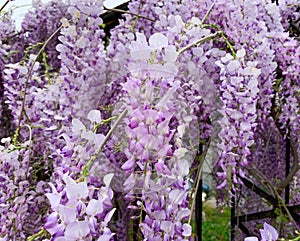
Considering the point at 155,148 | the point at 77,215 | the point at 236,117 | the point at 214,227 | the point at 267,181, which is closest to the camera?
the point at 77,215

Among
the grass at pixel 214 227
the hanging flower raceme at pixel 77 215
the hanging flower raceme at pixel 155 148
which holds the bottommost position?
the grass at pixel 214 227

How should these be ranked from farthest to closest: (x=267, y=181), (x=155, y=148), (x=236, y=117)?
1. (x=267, y=181)
2. (x=236, y=117)
3. (x=155, y=148)

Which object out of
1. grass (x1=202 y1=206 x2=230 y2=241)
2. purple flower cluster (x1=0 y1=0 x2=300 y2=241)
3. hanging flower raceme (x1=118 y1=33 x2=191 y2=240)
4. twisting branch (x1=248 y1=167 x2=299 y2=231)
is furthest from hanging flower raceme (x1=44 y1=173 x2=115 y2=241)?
grass (x1=202 y1=206 x2=230 y2=241)

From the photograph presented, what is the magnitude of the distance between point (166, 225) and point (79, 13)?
0.89 m

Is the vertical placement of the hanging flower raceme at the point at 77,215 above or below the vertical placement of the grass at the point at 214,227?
above

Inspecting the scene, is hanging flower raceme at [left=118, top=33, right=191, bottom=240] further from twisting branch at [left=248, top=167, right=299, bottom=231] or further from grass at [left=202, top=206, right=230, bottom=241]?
grass at [left=202, top=206, right=230, bottom=241]

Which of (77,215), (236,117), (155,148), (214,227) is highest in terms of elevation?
(236,117)

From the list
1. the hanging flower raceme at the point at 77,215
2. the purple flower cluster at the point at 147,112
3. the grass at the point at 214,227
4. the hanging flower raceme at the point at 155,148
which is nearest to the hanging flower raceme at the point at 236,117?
the purple flower cluster at the point at 147,112

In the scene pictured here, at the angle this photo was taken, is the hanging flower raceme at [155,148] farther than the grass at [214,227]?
No

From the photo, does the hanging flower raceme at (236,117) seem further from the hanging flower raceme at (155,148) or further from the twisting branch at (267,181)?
the twisting branch at (267,181)

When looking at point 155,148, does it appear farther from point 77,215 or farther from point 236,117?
point 236,117

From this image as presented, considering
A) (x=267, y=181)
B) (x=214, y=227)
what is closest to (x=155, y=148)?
(x=267, y=181)

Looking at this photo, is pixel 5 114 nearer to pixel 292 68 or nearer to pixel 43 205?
pixel 43 205

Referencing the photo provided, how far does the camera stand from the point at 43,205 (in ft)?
6.57
